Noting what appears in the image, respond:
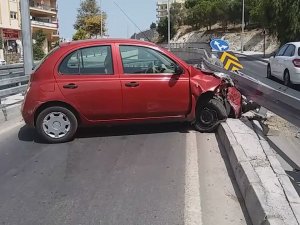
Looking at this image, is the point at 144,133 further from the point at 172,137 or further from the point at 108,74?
the point at 108,74

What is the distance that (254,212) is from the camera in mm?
4219

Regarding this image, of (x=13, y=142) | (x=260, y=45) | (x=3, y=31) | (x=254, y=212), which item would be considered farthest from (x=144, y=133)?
(x=260, y=45)

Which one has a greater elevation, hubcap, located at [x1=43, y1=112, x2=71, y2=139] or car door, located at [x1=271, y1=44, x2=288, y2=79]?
car door, located at [x1=271, y1=44, x2=288, y2=79]

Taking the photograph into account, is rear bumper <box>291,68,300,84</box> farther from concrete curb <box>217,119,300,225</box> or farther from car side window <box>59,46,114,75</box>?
car side window <box>59,46,114,75</box>

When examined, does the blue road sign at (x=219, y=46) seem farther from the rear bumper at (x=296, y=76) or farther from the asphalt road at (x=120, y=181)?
the asphalt road at (x=120, y=181)

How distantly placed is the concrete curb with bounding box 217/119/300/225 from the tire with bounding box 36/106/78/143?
2.51 meters

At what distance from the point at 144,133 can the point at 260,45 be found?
2610 inches

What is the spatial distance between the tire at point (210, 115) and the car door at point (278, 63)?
10.0 m

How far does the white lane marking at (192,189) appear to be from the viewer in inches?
175

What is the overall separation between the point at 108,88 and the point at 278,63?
11.6 meters

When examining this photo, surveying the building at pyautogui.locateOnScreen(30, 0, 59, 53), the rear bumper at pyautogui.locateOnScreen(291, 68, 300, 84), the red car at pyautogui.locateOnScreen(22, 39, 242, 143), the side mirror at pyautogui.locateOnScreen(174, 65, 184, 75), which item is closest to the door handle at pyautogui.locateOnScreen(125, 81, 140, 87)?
the red car at pyautogui.locateOnScreen(22, 39, 242, 143)

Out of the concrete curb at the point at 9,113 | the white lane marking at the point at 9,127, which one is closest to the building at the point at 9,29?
the concrete curb at the point at 9,113

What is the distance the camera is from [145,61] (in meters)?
7.80

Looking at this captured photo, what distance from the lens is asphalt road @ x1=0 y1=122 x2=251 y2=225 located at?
4.55 m
